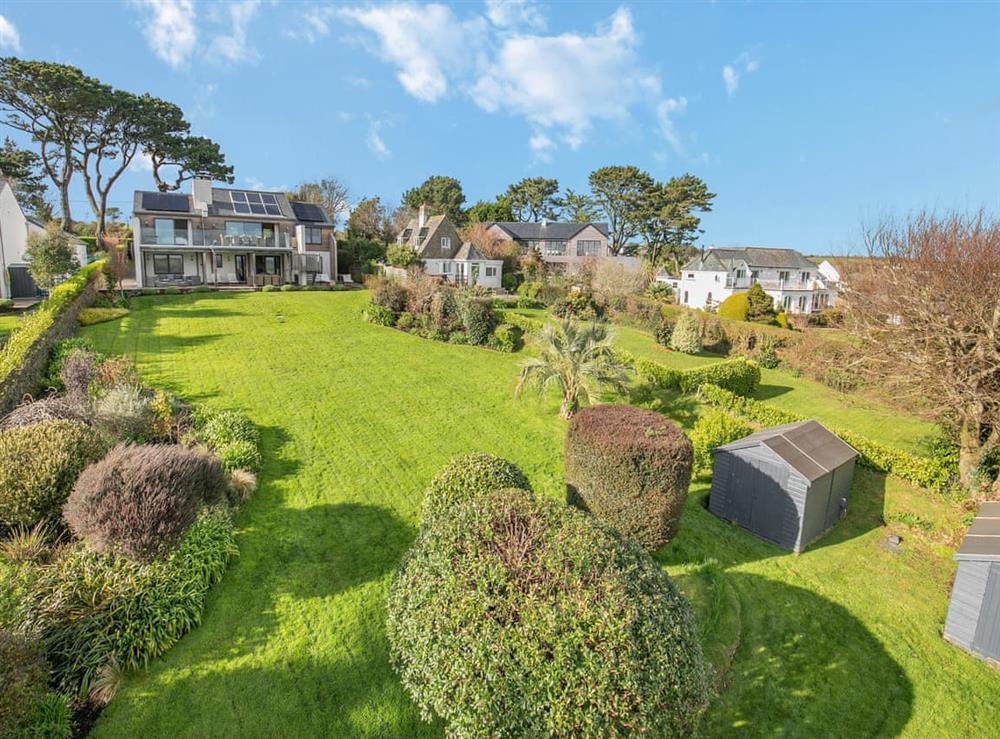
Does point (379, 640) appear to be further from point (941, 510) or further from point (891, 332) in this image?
point (891, 332)

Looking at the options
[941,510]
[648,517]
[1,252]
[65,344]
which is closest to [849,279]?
[941,510]

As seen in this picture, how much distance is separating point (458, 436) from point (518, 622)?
9547 mm

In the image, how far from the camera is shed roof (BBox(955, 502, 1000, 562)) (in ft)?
28.8

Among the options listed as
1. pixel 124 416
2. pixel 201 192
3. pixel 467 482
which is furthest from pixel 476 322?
pixel 201 192

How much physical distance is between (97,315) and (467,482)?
22933 millimetres

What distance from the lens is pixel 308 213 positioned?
Result: 4044cm

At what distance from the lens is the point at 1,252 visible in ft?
97.9

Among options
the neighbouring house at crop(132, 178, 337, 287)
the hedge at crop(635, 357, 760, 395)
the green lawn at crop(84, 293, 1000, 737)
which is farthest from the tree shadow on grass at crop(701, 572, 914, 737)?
the neighbouring house at crop(132, 178, 337, 287)

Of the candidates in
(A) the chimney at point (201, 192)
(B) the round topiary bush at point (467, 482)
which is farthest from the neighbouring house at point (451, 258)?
(B) the round topiary bush at point (467, 482)

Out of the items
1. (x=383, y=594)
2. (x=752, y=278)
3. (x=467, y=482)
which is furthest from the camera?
(x=752, y=278)

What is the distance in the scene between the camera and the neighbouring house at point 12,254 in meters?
30.2

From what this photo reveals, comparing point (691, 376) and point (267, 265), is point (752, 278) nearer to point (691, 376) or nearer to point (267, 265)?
point (691, 376)

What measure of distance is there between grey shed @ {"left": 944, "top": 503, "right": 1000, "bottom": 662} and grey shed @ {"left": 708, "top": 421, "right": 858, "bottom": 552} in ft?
8.65

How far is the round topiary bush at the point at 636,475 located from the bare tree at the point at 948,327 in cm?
901
